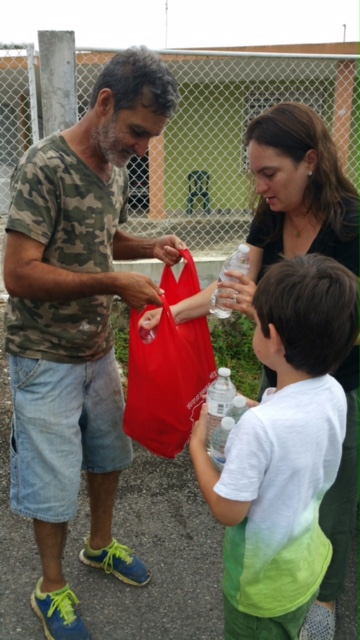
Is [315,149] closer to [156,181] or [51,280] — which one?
[51,280]

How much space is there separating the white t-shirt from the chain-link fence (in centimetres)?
597

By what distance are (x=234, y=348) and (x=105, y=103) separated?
3.14m

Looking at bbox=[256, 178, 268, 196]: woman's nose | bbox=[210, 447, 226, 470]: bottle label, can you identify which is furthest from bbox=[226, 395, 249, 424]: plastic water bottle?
bbox=[256, 178, 268, 196]: woman's nose

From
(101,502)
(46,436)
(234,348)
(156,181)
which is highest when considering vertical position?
(46,436)

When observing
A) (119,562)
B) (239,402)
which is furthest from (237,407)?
(119,562)

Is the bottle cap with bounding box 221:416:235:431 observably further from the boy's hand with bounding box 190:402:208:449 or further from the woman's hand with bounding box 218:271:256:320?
the woman's hand with bounding box 218:271:256:320

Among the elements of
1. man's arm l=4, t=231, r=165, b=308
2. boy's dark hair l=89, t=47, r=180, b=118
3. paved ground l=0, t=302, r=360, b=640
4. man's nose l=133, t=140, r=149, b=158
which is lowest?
paved ground l=0, t=302, r=360, b=640

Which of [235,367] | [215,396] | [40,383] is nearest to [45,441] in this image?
[40,383]

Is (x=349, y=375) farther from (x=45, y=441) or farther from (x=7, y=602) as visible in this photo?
(x=7, y=602)

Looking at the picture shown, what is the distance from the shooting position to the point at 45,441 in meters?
2.01

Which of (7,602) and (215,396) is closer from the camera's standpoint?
(215,396)

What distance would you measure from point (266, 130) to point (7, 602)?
6.78 ft

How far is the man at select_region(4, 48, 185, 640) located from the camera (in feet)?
6.03

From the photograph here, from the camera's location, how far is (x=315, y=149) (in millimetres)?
1834
